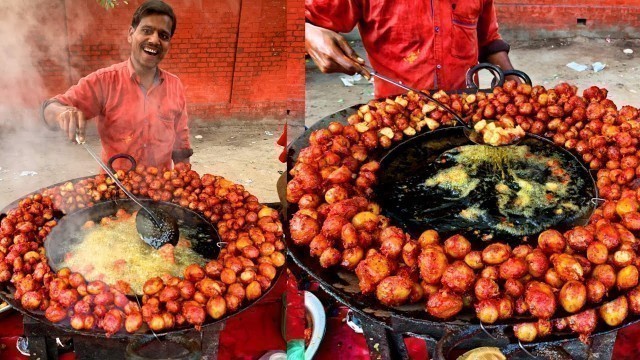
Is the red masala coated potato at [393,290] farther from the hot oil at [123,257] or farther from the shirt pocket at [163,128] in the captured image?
the shirt pocket at [163,128]

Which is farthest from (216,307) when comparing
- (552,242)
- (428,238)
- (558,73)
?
(558,73)

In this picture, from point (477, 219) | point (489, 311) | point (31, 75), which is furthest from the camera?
point (31, 75)

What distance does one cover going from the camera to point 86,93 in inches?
118

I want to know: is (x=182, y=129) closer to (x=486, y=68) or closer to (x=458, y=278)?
(x=486, y=68)

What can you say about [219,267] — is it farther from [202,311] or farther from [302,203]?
[302,203]

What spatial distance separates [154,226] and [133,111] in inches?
39.8

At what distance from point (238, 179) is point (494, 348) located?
2822mm

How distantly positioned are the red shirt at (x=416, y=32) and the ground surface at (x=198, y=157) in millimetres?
910

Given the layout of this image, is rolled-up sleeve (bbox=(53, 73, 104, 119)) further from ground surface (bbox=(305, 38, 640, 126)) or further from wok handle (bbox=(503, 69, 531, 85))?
ground surface (bbox=(305, 38, 640, 126))

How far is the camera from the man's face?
2.96 m

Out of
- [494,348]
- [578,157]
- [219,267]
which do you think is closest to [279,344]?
[219,267]

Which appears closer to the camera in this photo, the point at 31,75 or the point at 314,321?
the point at 314,321

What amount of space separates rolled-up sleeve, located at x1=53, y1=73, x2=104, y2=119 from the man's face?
0.24m

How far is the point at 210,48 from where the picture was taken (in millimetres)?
3455
